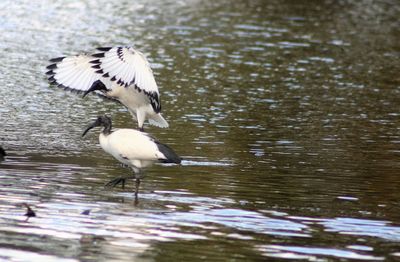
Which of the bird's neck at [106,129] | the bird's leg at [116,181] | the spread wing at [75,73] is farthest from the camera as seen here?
the spread wing at [75,73]

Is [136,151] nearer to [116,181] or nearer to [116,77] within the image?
[116,181]

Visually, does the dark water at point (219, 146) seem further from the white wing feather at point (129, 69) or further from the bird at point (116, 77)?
the white wing feather at point (129, 69)

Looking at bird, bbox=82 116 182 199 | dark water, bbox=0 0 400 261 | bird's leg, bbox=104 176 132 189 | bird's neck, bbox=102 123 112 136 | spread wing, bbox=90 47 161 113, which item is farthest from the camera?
A: spread wing, bbox=90 47 161 113

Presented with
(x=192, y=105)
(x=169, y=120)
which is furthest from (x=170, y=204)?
(x=192, y=105)

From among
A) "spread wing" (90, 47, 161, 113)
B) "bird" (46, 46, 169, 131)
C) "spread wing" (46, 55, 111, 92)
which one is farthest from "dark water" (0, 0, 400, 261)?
"spread wing" (90, 47, 161, 113)

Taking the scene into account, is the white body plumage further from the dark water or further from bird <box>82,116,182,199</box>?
the dark water

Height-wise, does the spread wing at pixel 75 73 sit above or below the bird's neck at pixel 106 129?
above

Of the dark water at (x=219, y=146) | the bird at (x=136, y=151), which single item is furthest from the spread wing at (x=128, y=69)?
the bird at (x=136, y=151)

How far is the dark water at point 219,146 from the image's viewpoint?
30.8ft

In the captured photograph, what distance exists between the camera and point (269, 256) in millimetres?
8891

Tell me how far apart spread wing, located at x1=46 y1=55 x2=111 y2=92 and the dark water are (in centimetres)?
82

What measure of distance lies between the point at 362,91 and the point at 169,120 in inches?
198

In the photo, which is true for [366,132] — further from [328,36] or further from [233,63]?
[328,36]

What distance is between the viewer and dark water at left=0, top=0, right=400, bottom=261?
30.8 ft
